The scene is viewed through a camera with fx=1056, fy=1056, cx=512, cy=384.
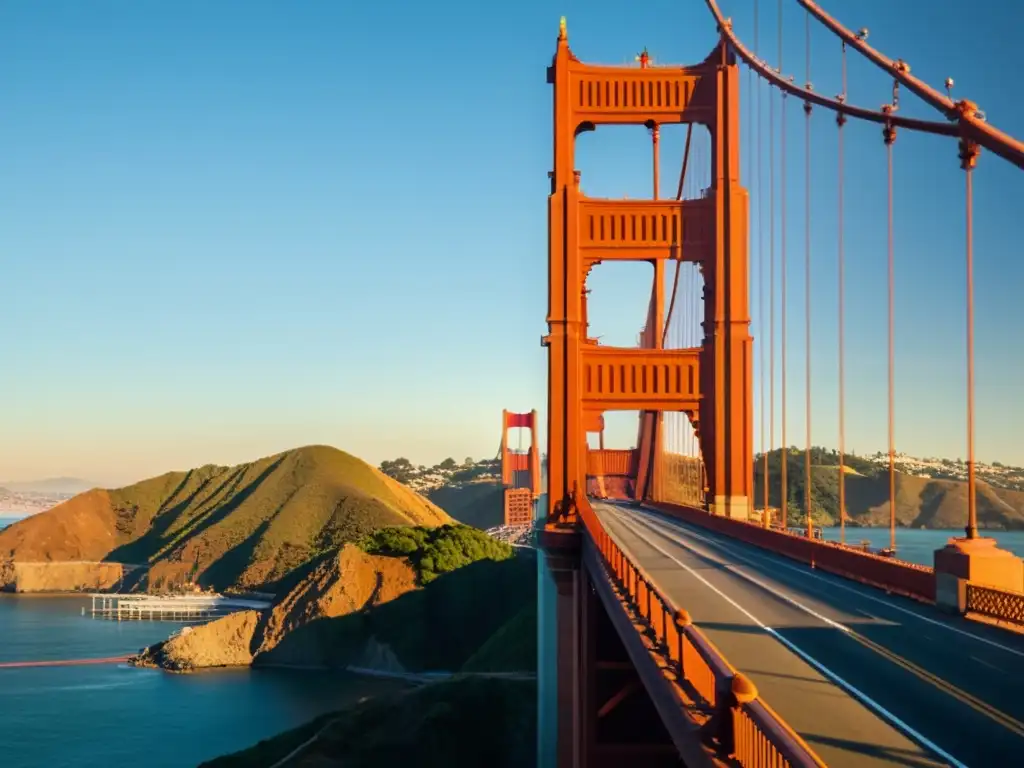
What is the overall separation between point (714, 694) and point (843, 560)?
13.2 metres

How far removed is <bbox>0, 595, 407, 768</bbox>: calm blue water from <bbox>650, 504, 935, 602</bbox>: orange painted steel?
150 ft

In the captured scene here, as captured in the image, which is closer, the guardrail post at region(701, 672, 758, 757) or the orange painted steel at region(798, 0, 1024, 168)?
the guardrail post at region(701, 672, 758, 757)

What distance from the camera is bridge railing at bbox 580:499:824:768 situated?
23.7ft

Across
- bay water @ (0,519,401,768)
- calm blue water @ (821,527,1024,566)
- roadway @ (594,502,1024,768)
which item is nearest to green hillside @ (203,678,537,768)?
bay water @ (0,519,401,768)

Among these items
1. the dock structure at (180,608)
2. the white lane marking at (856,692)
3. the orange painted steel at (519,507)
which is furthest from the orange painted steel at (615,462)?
the orange painted steel at (519,507)

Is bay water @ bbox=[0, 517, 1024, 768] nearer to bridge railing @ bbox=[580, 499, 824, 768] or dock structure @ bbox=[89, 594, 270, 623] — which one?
dock structure @ bbox=[89, 594, 270, 623]

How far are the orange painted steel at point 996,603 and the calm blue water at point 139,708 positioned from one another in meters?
56.9

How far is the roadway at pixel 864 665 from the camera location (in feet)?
31.3

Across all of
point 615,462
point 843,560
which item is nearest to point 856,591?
point 843,560

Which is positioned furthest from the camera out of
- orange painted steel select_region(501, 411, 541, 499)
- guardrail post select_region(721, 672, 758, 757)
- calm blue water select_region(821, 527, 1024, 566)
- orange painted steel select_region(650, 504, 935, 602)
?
orange painted steel select_region(501, 411, 541, 499)

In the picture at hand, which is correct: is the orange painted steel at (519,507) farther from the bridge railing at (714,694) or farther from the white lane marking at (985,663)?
the white lane marking at (985,663)

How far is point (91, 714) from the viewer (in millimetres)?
74438

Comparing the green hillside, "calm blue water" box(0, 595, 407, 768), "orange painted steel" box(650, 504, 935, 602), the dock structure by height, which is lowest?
the dock structure

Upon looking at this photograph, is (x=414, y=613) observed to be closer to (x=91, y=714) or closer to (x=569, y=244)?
(x=91, y=714)
